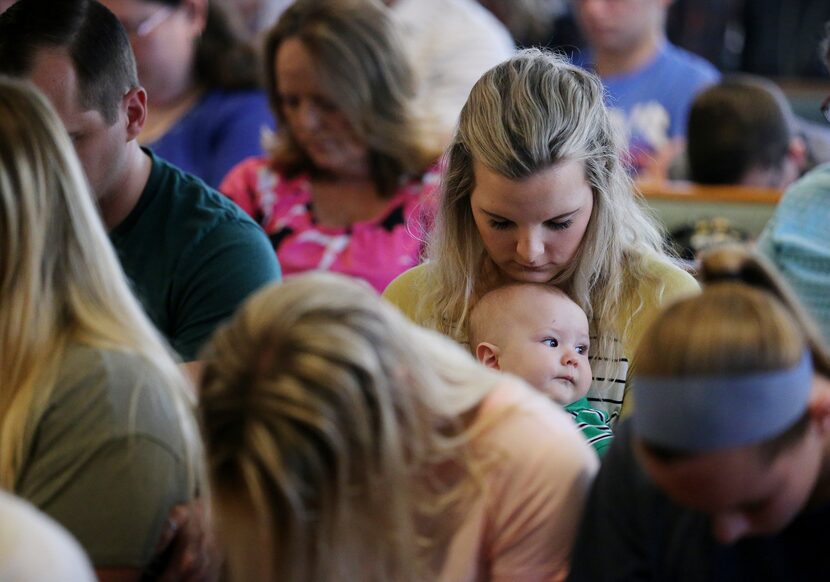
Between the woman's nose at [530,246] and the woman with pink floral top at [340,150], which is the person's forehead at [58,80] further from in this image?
the woman with pink floral top at [340,150]

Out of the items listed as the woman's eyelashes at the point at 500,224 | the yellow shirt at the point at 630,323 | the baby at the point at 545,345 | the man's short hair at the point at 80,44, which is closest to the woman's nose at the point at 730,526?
the baby at the point at 545,345

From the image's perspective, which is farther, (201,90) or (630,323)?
(201,90)

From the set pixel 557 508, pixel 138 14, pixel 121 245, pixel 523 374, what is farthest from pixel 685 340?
pixel 138 14

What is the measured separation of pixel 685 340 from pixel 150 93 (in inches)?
103

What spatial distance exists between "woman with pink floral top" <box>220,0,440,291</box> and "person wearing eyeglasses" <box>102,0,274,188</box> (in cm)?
39

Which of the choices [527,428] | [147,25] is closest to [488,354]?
[527,428]

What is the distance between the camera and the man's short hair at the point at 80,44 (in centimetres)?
207

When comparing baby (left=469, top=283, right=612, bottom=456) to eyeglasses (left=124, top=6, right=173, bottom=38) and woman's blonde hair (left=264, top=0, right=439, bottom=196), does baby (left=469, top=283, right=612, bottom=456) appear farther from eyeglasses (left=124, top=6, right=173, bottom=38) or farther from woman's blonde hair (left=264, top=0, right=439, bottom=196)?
eyeglasses (left=124, top=6, right=173, bottom=38)

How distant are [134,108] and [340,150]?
0.99 m

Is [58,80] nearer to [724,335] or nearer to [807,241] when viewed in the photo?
[724,335]

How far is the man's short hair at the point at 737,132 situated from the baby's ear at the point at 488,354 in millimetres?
1934

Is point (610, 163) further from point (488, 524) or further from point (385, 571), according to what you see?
point (385, 571)

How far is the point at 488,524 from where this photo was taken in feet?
4.80

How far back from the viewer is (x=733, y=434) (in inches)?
47.6
